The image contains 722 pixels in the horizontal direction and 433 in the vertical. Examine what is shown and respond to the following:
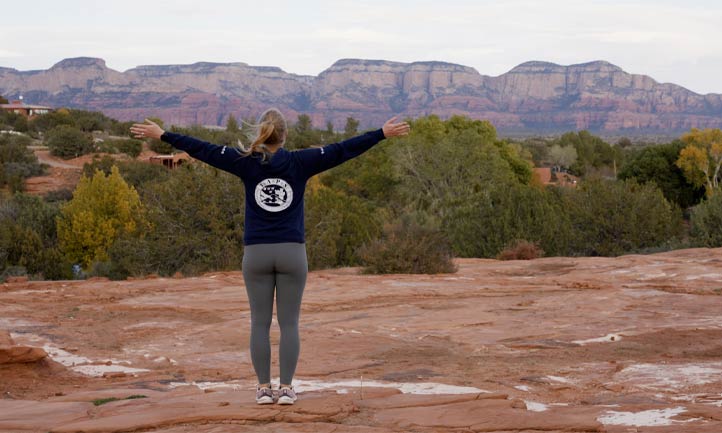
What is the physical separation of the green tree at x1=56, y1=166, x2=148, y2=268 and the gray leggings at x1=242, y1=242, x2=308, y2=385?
29.1 m

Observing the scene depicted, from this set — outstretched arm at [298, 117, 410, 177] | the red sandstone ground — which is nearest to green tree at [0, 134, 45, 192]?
the red sandstone ground

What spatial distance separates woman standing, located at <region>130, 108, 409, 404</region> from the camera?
543 cm

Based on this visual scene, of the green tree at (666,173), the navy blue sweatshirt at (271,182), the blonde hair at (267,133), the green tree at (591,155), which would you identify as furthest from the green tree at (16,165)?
the green tree at (591,155)

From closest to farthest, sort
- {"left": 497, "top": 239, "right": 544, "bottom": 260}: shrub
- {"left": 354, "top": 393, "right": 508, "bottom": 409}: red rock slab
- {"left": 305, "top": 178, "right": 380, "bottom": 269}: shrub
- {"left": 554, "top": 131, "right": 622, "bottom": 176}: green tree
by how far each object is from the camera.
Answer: {"left": 354, "top": 393, "right": 508, "bottom": 409}: red rock slab
{"left": 497, "top": 239, "right": 544, "bottom": 260}: shrub
{"left": 305, "top": 178, "right": 380, "bottom": 269}: shrub
{"left": 554, "top": 131, "right": 622, "bottom": 176}: green tree

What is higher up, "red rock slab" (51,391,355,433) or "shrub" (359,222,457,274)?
"red rock slab" (51,391,355,433)

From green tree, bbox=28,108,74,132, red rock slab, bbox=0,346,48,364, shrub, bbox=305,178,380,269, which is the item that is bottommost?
shrub, bbox=305,178,380,269

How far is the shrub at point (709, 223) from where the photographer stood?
1038 inches

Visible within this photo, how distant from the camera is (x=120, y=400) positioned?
6172 mm

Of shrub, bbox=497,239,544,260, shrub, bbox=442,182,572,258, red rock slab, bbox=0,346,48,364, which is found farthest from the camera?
shrub, bbox=442,182,572,258

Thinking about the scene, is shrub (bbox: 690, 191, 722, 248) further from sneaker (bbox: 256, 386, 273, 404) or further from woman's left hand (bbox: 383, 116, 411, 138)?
sneaker (bbox: 256, 386, 273, 404)

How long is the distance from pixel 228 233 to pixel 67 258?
50.7ft

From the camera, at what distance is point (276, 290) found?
18.3 feet

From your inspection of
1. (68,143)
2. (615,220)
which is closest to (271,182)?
(615,220)

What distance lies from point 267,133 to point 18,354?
3963 mm
